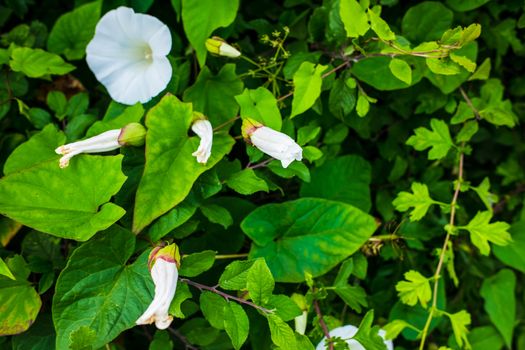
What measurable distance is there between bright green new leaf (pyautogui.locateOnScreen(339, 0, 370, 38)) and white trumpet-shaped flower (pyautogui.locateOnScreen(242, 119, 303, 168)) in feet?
0.59

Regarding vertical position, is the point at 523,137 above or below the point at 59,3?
below

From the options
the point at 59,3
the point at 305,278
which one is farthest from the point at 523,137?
the point at 59,3

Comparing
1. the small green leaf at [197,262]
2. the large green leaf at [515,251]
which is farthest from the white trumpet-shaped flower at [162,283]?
the large green leaf at [515,251]

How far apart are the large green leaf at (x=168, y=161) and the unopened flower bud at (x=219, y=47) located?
13cm

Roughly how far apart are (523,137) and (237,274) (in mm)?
778

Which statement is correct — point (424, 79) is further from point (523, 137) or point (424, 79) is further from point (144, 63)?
point (144, 63)

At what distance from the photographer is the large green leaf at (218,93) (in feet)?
2.81

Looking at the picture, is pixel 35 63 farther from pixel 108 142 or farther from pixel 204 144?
pixel 204 144

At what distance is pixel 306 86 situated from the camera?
796 millimetres

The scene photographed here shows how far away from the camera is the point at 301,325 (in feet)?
2.66

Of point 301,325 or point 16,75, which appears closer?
point 301,325

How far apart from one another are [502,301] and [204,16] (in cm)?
78

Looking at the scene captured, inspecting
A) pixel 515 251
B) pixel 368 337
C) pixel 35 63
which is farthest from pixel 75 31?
pixel 515 251

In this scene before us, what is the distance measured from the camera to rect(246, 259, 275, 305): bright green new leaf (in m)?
0.65
